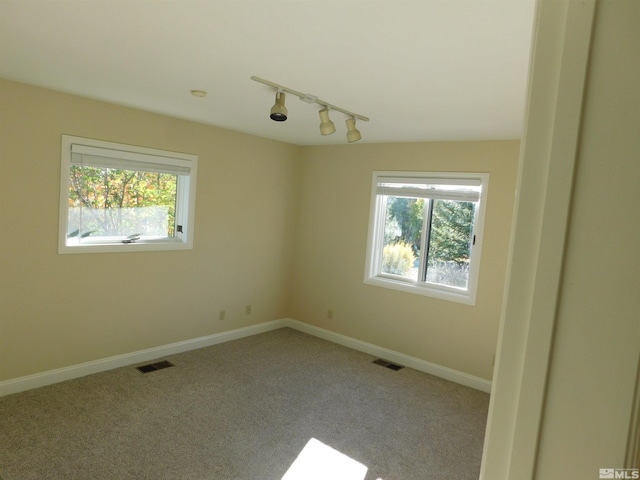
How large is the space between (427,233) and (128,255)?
3.00m

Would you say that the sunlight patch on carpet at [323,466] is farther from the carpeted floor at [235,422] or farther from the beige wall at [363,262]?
the beige wall at [363,262]

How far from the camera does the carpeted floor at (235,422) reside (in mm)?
2416

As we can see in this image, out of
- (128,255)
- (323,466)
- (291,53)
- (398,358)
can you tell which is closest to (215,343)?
(128,255)

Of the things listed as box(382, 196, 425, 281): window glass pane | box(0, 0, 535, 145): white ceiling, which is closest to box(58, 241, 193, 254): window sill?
box(0, 0, 535, 145): white ceiling

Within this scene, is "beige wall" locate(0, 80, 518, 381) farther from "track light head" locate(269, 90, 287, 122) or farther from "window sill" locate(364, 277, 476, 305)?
"track light head" locate(269, 90, 287, 122)

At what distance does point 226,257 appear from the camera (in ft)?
14.9

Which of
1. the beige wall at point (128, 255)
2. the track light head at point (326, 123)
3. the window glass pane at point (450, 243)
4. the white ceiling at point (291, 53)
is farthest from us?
the window glass pane at point (450, 243)

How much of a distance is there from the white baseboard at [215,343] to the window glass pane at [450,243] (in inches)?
35.5

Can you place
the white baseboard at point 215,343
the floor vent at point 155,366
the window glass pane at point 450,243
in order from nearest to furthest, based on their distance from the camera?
the white baseboard at point 215,343 → the floor vent at point 155,366 → the window glass pane at point 450,243

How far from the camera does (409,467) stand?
256cm

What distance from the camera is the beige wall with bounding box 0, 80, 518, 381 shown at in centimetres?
306

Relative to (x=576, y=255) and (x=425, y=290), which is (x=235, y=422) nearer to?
(x=425, y=290)

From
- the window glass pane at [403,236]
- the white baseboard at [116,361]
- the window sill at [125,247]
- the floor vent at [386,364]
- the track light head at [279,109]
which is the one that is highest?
the track light head at [279,109]

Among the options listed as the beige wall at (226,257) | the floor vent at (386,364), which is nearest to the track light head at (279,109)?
the beige wall at (226,257)
